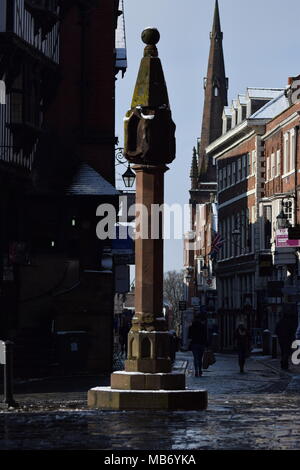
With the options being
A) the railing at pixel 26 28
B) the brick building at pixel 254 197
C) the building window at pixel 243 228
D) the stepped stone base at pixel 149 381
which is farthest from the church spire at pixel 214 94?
the stepped stone base at pixel 149 381

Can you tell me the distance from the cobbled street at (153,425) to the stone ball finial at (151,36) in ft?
18.7

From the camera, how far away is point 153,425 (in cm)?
1595

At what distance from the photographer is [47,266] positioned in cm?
3791

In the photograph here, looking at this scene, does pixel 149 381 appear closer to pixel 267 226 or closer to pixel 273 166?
pixel 273 166

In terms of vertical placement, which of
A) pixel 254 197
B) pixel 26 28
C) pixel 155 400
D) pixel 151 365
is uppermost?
pixel 254 197

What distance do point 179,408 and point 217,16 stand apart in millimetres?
105109

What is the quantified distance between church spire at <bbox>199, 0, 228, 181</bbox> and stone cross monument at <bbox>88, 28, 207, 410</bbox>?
103376 millimetres

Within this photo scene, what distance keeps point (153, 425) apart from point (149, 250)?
450 centimetres

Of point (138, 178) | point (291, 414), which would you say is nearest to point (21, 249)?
point (138, 178)

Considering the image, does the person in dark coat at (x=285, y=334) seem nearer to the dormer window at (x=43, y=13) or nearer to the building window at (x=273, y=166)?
the dormer window at (x=43, y=13)

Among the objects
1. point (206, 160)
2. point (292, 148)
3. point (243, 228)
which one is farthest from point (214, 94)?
point (292, 148)

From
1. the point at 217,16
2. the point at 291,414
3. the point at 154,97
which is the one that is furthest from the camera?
the point at 217,16

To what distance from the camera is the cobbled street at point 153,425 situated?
533 inches
